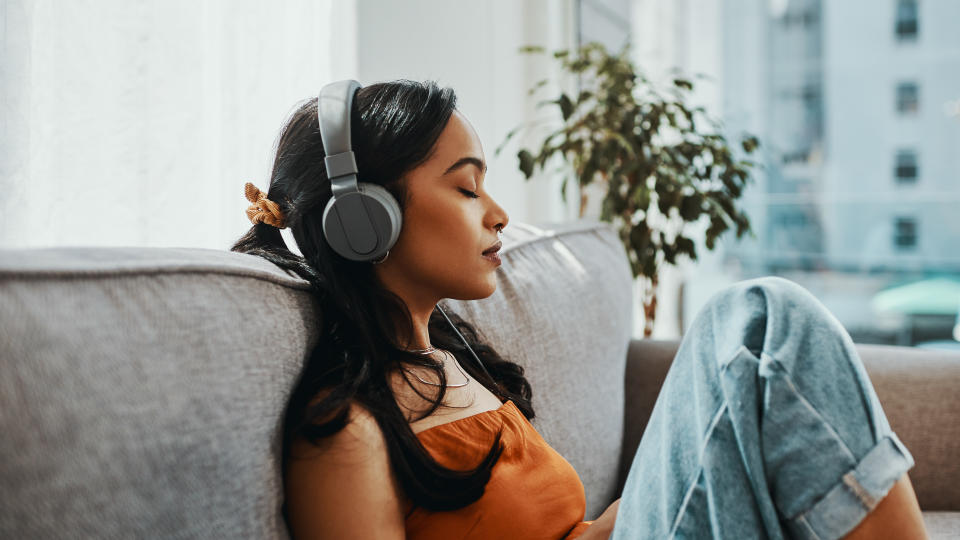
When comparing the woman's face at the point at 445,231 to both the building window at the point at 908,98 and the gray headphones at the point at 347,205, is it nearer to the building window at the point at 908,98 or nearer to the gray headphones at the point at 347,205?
the gray headphones at the point at 347,205

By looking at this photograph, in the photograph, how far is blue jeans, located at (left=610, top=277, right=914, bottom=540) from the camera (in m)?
0.61

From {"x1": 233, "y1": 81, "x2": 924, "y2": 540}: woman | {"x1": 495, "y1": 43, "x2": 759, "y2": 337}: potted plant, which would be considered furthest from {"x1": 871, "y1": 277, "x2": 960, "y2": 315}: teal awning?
{"x1": 233, "y1": 81, "x2": 924, "y2": 540}: woman

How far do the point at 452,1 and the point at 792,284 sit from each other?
1.50 metres

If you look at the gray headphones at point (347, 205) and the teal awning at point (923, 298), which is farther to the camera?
the teal awning at point (923, 298)

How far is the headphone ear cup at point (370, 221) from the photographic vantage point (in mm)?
765

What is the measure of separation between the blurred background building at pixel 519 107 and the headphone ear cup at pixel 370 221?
447mm

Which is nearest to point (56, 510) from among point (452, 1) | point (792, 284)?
point (792, 284)

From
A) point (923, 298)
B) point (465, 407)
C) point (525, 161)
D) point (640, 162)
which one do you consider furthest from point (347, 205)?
point (923, 298)

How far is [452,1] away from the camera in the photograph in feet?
6.48

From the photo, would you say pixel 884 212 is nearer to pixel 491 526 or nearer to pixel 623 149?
pixel 623 149

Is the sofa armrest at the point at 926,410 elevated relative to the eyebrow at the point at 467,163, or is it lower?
lower

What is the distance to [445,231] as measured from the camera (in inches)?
33.1

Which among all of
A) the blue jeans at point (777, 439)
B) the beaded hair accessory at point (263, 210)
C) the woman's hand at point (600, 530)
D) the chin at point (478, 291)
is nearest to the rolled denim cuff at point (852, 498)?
the blue jeans at point (777, 439)

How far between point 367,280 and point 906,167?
2938mm
